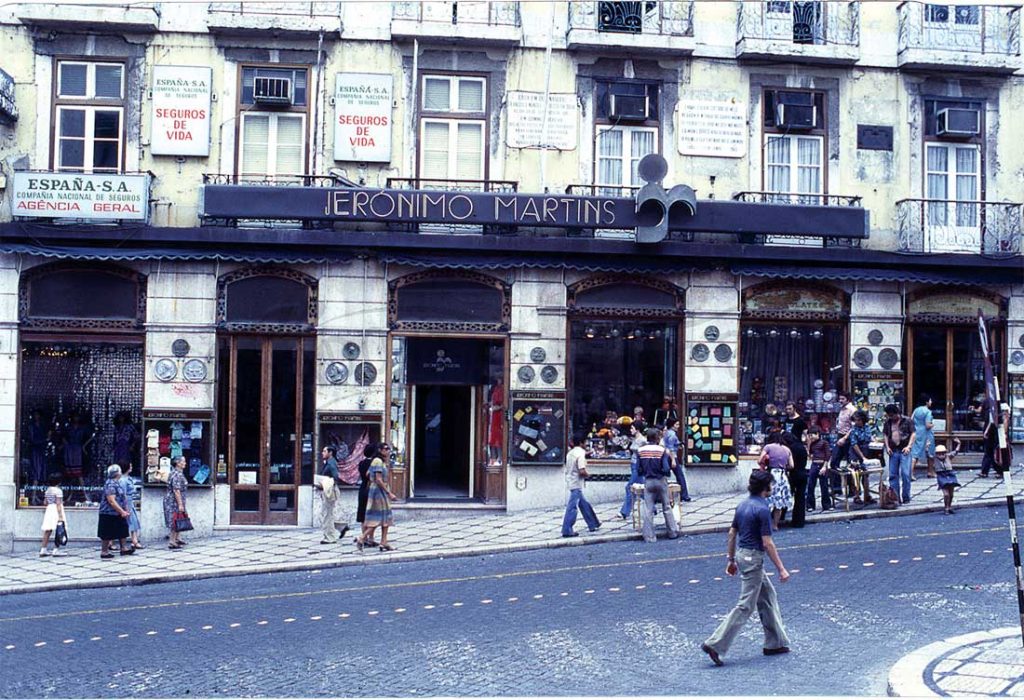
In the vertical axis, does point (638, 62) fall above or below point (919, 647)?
above

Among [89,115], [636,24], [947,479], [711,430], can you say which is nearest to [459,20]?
[636,24]

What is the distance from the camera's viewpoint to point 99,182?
21422 mm

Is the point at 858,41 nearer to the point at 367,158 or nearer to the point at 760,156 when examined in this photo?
the point at 760,156

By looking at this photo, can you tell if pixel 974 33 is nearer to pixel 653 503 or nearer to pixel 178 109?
pixel 653 503

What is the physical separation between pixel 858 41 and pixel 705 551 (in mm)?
11596

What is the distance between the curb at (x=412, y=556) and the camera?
682 inches

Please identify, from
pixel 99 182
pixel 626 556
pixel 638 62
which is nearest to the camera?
pixel 626 556

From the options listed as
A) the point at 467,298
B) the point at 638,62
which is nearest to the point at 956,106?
the point at 638,62

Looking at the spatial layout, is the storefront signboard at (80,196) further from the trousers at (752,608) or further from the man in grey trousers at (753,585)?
the trousers at (752,608)

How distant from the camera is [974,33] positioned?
76.9 feet

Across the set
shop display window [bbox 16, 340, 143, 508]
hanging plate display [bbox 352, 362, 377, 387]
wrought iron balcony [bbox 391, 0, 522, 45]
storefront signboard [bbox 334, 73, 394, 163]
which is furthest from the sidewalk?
wrought iron balcony [bbox 391, 0, 522, 45]

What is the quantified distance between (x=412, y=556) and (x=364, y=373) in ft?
16.2

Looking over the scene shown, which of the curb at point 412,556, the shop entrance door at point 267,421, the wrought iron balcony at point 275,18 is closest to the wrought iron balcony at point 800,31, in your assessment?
the wrought iron balcony at point 275,18

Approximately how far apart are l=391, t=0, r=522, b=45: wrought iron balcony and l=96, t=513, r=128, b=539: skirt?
10115mm
